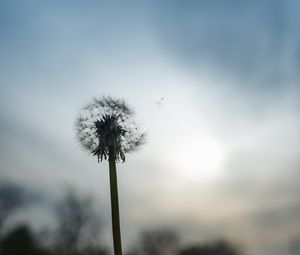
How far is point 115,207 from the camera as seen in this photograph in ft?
186

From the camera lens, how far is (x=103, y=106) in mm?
62656

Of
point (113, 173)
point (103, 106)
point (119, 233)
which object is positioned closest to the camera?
point (119, 233)

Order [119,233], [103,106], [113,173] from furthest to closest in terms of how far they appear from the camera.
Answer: [103,106] → [113,173] → [119,233]

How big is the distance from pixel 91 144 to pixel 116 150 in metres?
4.19

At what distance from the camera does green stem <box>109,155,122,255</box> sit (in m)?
54.2

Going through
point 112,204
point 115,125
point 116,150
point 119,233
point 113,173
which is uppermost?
point 115,125

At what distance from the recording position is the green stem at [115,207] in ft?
178

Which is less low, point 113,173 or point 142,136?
point 142,136

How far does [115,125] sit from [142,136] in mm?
4790

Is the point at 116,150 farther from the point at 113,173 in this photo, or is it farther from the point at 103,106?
the point at 103,106

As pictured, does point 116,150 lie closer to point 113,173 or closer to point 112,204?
point 113,173

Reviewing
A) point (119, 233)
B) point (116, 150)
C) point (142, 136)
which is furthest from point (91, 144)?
point (119, 233)

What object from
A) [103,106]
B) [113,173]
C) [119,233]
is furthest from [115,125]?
[119,233]

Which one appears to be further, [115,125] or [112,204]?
[115,125]
